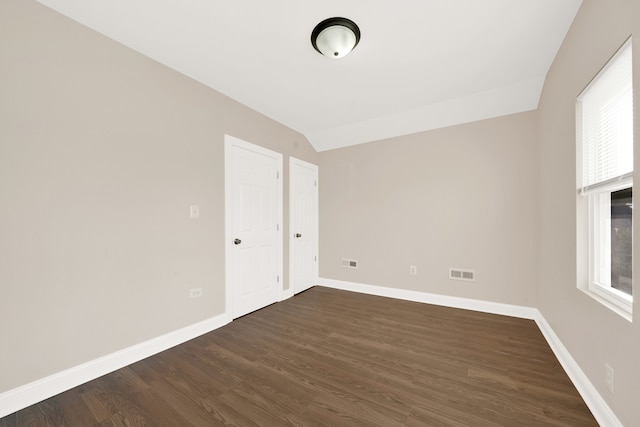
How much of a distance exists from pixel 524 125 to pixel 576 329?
2.37m

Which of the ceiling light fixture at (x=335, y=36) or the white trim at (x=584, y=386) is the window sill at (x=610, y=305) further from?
the ceiling light fixture at (x=335, y=36)

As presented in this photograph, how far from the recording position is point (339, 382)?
1.80 meters

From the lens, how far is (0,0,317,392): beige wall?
158 centimetres

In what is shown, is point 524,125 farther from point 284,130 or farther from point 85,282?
point 85,282

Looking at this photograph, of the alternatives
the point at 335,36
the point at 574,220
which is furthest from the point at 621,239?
the point at 335,36

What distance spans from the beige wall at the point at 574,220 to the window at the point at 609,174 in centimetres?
8

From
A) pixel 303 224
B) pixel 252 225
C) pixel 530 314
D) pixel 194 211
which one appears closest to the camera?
pixel 194 211

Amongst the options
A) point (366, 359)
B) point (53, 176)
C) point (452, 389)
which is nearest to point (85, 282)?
point (53, 176)

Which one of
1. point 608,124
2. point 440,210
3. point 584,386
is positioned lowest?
point 584,386

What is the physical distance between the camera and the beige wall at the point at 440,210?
298cm

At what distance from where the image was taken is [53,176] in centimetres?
172

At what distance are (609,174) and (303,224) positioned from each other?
3.46m

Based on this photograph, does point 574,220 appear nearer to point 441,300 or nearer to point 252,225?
point 441,300

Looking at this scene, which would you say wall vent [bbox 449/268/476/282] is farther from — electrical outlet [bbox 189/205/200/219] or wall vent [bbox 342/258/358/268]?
electrical outlet [bbox 189/205/200/219]
